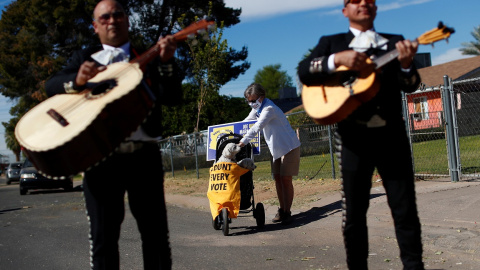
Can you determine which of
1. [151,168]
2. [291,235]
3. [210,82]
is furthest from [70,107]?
[210,82]

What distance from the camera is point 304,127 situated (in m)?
13.2

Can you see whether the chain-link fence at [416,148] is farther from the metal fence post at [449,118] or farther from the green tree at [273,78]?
the green tree at [273,78]

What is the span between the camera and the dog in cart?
7266mm

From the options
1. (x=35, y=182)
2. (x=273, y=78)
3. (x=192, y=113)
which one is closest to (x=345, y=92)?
(x=35, y=182)

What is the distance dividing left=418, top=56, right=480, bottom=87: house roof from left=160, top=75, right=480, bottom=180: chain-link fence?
52.4ft

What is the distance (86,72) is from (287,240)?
13.5 ft

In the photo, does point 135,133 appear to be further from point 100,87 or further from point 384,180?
point 384,180

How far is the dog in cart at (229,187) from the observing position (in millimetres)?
7266

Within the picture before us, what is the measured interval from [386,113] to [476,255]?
249 cm

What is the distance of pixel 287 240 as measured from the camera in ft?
21.6

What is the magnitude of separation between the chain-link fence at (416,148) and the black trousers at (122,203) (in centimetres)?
677

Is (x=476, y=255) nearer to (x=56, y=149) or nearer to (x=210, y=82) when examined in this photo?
(x=56, y=149)

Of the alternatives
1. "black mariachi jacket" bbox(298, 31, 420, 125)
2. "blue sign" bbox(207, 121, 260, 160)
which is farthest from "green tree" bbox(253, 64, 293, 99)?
"black mariachi jacket" bbox(298, 31, 420, 125)

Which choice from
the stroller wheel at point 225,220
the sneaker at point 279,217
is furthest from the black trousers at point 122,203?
the sneaker at point 279,217
